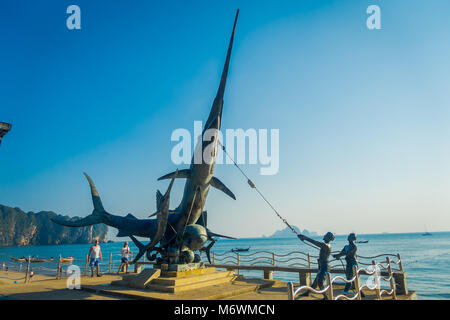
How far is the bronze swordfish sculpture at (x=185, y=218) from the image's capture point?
404 inches

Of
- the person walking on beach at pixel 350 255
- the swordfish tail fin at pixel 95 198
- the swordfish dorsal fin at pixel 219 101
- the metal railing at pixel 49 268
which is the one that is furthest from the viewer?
the metal railing at pixel 49 268

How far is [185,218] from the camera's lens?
1125 centimetres

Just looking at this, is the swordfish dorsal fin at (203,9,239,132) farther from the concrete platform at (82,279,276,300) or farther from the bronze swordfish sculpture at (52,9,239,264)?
the concrete platform at (82,279,276,300)

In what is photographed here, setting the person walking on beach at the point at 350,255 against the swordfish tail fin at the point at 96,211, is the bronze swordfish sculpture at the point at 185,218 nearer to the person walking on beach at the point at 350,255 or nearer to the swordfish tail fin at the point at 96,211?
the swordfish tail fin at the point at 96,211

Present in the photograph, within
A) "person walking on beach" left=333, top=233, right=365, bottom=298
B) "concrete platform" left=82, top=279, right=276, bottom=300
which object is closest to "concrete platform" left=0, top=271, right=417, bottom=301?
"concrete platform" left=82, top=279, right=276, bottom=300

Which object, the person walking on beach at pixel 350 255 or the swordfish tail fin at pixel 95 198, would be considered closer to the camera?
the person walking on beach at pixel 350 255

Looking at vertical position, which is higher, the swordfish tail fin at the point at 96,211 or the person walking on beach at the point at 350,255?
the swordfish tail fin at the point at 96,211

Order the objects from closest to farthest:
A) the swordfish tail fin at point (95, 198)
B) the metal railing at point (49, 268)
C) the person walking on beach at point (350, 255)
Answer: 1. the person walking on beach at point (350, 255)
2. the swordfish tail fin at point (95, 198)
3. the metal railing at point (49, 268)

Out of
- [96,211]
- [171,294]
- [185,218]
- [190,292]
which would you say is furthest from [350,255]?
[96,211]

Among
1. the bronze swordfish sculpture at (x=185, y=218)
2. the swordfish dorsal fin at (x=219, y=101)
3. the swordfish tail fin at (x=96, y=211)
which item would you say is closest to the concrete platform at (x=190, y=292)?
the bronze swordfish sculpture at (x=185, y=218)

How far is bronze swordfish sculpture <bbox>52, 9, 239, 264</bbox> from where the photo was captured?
1027 cm

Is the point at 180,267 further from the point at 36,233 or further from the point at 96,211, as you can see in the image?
the point at 36,233

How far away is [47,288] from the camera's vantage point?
Answer: 428 inches
